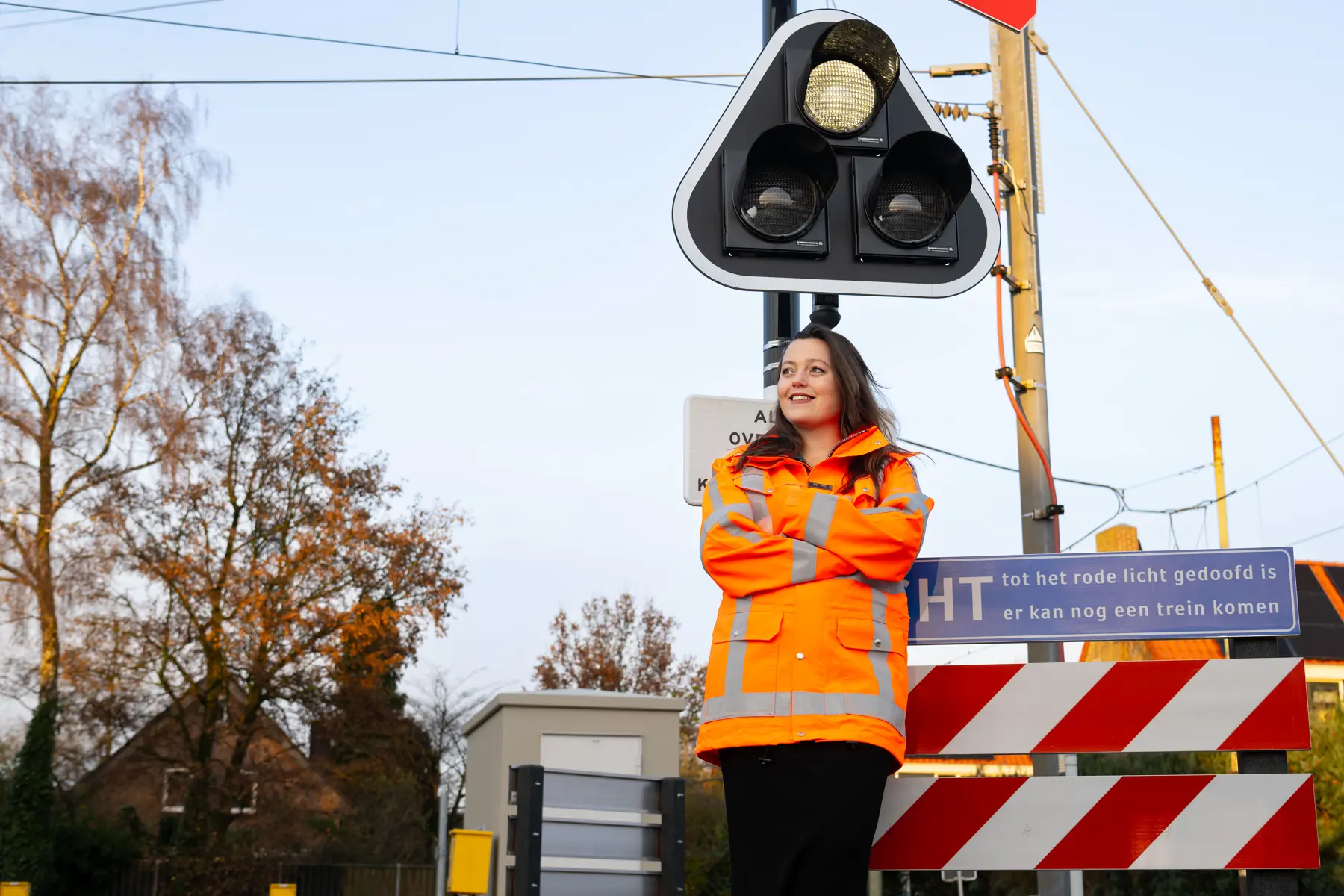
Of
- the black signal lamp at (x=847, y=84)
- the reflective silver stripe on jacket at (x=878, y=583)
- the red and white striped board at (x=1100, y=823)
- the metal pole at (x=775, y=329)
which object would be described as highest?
the black signal lamp at (x=847, y=84)

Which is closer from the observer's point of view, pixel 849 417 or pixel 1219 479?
pixel 849 417

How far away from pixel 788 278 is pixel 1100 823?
204 centimetres

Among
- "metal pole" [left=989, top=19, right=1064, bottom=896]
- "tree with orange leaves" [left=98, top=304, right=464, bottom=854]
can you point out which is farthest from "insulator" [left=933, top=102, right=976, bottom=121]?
"tree with orange leaves" [left=98, top=304, right=464, bottom=854]

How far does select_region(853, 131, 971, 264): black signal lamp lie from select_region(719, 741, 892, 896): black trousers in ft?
6.71

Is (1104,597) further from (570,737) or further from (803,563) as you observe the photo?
(570,737)

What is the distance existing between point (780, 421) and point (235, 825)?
116ft

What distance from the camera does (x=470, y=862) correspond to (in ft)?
26.4

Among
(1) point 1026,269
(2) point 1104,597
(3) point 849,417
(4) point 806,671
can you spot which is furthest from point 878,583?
(1) point 1026,269

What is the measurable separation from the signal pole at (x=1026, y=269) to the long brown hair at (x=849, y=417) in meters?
5.89

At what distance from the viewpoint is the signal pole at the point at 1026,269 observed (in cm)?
1037

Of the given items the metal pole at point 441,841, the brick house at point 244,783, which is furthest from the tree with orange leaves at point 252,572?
the metal pole at point 441,841

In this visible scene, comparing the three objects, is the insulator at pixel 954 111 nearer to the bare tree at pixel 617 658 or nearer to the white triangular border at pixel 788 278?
the white triangular border at pixel 788 278

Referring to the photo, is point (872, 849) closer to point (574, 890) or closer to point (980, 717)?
point (980, 717)

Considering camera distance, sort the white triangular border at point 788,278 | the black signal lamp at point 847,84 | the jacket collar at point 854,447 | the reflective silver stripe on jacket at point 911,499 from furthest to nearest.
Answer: the black signal lamp at point 847,84, the white triangular border at point 788,278, the jacket collar at point 854,447, the reflective silver stripe on jacket at point 911,499
